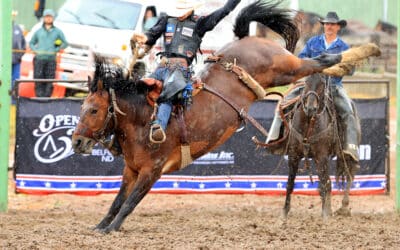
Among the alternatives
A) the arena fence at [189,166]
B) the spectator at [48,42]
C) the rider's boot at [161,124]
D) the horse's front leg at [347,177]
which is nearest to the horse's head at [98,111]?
the rider's boot at [161,124]

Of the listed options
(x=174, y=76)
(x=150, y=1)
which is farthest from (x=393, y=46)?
(x=174, y=76)

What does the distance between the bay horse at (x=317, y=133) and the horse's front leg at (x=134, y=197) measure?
6.68 feet

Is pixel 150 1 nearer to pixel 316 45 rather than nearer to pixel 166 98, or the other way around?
pixel 316 45

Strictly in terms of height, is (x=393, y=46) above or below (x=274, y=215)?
above

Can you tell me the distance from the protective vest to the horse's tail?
0.62 metres

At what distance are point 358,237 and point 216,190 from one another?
376cm

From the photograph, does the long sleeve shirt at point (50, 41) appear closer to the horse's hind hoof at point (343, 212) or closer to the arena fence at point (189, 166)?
the arena fence at point (189, 166)

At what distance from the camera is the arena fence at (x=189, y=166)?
11.0 metres

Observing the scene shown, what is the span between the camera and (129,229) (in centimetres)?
858

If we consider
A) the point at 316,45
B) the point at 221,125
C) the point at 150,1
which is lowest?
the point at 221,125

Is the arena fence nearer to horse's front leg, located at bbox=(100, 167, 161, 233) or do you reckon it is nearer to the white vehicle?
horse's front leg, located at bbox=(100, 167, 161, 233)

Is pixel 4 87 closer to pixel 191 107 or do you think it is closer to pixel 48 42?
pixel 191 107

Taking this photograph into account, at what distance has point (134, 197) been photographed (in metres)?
8.27

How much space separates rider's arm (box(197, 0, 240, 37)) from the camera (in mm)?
8492
